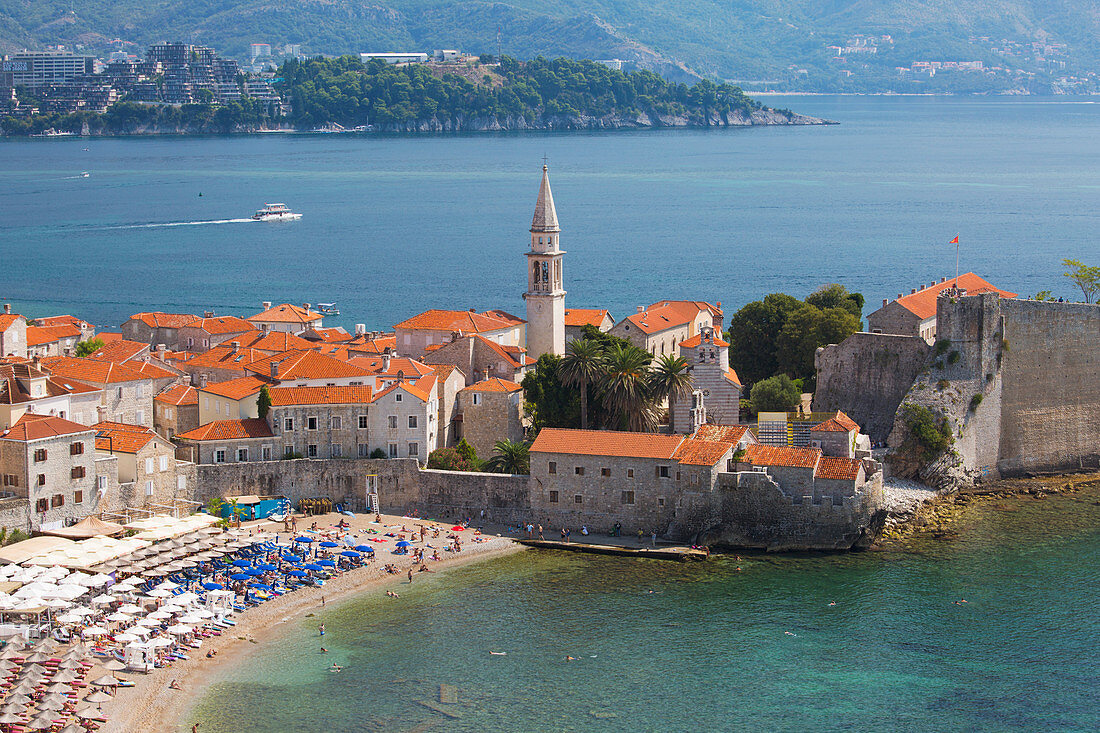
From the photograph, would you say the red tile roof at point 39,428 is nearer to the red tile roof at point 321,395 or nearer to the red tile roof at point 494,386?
the red tile roof at point 321,395

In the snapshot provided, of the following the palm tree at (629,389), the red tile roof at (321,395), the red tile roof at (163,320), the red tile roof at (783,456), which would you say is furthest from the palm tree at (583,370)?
the red tile roof at (163,320)

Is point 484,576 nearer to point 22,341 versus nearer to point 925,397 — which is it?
point 925,397

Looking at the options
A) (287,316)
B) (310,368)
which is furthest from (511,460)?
(287,316)

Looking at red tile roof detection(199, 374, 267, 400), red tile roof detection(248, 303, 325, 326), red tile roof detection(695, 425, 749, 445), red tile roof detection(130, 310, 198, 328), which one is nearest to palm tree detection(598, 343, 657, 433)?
red tile roof detection(695, 425, 749, 445)

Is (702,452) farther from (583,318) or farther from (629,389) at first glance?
(583,318)

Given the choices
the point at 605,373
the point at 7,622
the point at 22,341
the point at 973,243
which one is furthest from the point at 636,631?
the point at 973,243
